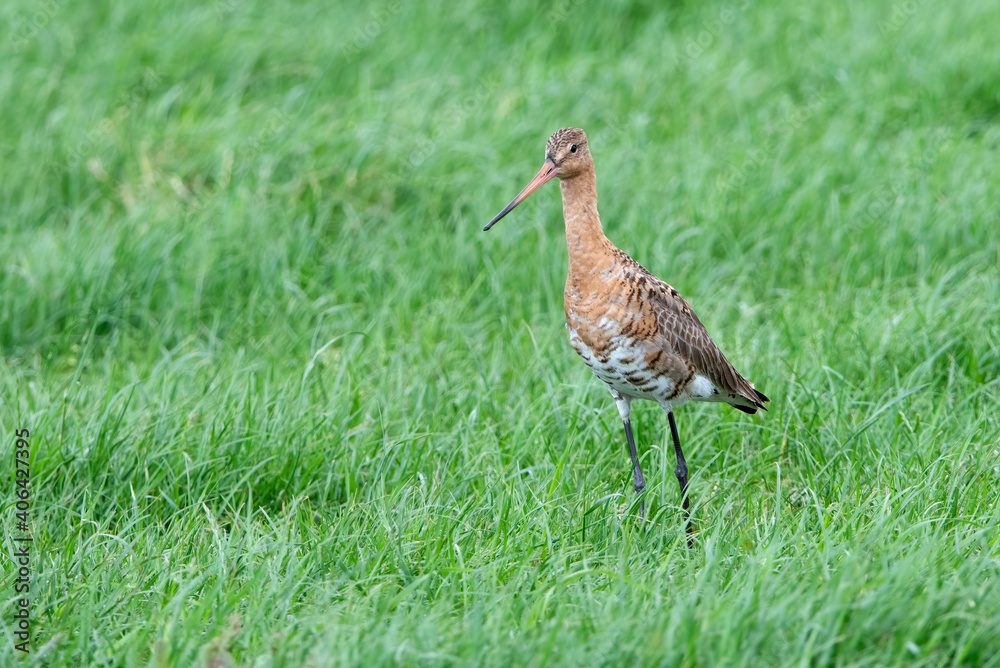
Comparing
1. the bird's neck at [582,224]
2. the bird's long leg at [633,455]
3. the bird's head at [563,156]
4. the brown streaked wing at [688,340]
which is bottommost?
the bird's long leg at [633,455]

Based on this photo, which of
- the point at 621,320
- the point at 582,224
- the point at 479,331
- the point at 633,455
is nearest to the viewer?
the point at 621,320

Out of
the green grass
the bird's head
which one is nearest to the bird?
the bird's head

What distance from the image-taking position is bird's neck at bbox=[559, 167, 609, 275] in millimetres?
4520

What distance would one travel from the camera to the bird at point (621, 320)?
14.6 feet

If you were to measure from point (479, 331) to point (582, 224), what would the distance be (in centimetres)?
175

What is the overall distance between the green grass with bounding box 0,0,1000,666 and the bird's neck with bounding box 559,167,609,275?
81 centimetres

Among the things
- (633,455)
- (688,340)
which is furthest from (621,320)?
(633,455)

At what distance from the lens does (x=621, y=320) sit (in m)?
4.42

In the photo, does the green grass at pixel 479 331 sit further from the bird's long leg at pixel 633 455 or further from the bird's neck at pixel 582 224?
the bird's neck at pixel 582 224

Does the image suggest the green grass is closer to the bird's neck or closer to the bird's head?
the bird's neck

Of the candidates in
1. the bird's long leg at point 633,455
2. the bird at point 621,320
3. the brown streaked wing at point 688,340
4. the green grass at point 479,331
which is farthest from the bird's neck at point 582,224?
the green grass at point 479,331

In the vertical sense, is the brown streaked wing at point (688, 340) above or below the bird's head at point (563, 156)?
below

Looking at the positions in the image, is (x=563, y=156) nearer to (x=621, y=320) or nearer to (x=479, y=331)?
(x=621, y=320)

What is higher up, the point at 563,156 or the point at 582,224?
the point at 563,156
